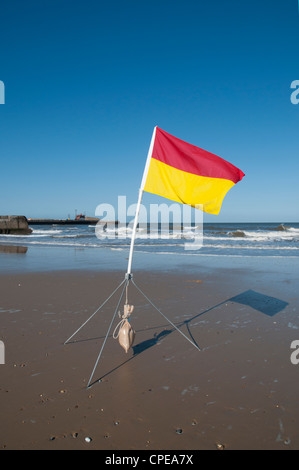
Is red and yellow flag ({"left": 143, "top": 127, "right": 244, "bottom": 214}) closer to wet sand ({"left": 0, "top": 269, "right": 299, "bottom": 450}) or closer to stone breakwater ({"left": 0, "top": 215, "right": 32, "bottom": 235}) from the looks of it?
wet sand ({"left": 0, "top": 269, "right": 299, "bottom": 450})

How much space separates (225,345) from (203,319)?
4.28 ft

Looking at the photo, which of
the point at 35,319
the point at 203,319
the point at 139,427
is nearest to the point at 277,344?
the point at 203,319

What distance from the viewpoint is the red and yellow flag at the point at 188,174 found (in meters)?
4.23

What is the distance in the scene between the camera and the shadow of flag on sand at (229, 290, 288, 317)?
6523mm

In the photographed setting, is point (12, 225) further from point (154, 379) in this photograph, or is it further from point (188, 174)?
point (154, 379)

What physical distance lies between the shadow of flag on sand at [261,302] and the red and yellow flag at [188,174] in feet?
9.48

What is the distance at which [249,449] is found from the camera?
8.39ft

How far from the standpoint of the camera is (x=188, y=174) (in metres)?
4.56

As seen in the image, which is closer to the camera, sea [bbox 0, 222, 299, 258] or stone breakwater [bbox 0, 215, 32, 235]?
→ sea [bbox 0, 222, 299, 258]

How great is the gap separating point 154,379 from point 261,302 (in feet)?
14.2

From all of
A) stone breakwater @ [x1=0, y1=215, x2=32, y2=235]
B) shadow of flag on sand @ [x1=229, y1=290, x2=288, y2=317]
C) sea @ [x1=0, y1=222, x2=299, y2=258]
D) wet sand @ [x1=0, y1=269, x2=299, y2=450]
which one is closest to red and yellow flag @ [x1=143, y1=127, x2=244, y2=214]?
wet sand @ [x1=0, y1=269, x2=299, y2=450]

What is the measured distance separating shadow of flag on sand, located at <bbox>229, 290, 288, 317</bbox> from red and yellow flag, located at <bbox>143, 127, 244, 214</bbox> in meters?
2.89
